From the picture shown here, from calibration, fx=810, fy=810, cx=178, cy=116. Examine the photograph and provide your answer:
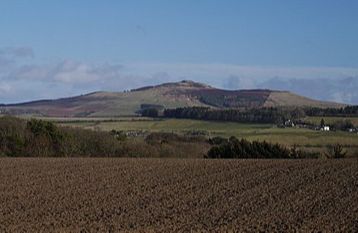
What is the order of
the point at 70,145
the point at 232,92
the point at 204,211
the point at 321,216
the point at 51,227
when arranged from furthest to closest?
1. the point at 232,92
2. the point at 70,145
3. the point at 204,211
4. the point at 321,216
5. the point at 51,227

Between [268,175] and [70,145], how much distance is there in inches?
1176

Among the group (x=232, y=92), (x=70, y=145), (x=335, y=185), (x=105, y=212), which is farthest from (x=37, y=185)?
(x=232, y=92)

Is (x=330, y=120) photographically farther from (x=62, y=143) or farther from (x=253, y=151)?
(x=62, y=143)

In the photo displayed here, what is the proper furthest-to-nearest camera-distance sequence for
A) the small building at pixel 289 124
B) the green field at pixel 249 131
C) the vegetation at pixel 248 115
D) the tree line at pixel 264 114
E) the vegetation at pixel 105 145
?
the vegetation at pixel 248 115, the tree line at pixel 264 114, the small building at pixel 289 124, the green field at pixel 249 131, the vegetation at pixel 105 145

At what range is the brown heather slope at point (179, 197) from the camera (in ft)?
71.5

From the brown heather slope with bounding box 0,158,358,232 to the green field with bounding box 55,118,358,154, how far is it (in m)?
31.9

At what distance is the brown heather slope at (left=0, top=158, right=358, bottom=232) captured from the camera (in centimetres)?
2178

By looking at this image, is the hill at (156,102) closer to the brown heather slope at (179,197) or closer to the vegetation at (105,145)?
the vegetation at (105,145)

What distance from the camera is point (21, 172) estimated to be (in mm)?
40969

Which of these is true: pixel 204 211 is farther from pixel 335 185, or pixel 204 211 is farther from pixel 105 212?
pixel 335 185

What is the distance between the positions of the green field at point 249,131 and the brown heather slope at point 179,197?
105ft

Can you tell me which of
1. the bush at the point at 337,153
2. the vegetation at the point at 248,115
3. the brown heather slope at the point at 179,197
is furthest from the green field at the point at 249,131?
the brown heather slope at the point at 179,197

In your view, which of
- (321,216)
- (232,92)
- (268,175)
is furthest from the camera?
(232,92)

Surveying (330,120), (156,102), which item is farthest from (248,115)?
(156,102)
